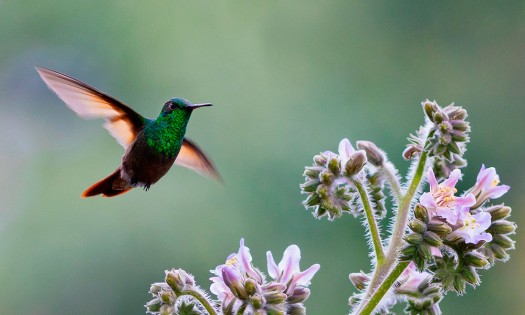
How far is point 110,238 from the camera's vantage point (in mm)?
7664

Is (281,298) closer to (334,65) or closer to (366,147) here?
(366,147)

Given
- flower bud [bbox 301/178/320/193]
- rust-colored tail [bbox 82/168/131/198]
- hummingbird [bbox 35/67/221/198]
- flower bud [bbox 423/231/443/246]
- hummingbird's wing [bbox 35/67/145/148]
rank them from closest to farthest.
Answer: flower bud [bbox 423/231/443/246] < flower bud [bbox 301/178/320/193] < hummingbird's wing [bbox 35/67/145/148] < hummingbird [bbox 35/67/221/198] < rust-colored tail [bbox 82/168/131/198]

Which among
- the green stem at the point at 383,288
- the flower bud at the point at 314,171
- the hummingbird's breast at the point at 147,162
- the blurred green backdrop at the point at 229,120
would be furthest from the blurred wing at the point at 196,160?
the blurred green backdrop at the point at 229,120

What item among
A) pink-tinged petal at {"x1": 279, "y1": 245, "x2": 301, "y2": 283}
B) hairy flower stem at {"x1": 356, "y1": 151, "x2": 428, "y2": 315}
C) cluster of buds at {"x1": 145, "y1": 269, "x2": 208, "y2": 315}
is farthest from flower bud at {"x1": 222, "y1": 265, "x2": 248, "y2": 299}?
hairy flower stem at {"x1": 356, "y1": 151, "x2": 428, "y2": 315}

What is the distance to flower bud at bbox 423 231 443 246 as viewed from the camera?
7.38 feet

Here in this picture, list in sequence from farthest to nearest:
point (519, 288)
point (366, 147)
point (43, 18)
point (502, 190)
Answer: point (43, 18) → point (519, 288) → point (366, 147) → point (502, 190)

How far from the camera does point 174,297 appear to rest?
7.68ft

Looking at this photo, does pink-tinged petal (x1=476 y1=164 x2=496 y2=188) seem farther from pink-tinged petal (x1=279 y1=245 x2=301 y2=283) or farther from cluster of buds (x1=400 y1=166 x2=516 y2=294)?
pink-tinged petal (x1=279 y1=245 x2=301 y2=283)

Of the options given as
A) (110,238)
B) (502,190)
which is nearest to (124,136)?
(502,190)

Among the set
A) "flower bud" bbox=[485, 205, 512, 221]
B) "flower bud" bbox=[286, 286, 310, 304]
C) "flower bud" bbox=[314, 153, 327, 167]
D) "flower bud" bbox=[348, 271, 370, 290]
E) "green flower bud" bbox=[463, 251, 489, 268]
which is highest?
"flower bud" bbox=[314, 153, 327, 167]

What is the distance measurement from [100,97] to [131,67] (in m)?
6.92

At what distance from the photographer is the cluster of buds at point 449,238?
228 centimetres

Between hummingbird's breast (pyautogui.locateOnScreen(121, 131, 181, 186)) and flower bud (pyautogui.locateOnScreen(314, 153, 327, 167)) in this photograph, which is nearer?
flower bud (pyautogui.locateOnScreen(314, 153, 327, 167))

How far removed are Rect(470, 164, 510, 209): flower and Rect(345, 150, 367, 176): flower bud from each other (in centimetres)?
33
